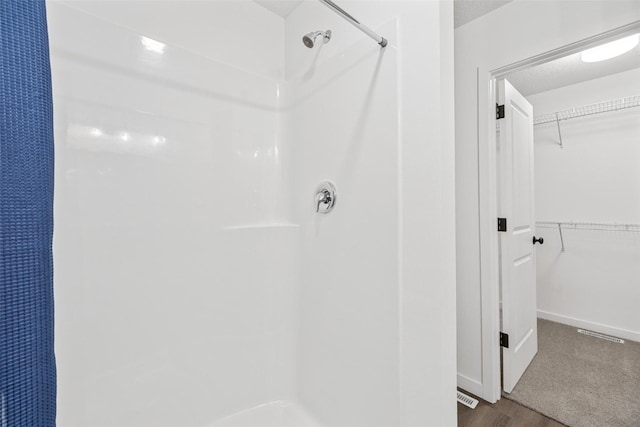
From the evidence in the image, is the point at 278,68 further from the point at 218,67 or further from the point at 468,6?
the point at 468,6

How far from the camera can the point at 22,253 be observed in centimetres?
68

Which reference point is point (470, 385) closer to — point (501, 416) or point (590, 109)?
point (501, 416)

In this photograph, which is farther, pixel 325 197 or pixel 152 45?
pixel 325 197

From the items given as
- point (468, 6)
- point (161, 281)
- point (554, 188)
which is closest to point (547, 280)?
point (554, 188)

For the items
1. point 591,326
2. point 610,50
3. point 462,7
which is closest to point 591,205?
point 591,326

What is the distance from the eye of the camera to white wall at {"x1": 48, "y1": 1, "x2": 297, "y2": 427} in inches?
41.6

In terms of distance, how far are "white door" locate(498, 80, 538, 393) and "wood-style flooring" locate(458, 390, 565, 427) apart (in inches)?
5.8

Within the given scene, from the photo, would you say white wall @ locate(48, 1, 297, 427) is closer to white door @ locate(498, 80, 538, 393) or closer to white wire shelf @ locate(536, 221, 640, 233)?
white door @ locate(498, 80, 538, 393)

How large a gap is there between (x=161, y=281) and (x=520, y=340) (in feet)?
7.55

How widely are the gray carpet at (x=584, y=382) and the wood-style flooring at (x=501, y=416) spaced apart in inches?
2.3

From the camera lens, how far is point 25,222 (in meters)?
0.70

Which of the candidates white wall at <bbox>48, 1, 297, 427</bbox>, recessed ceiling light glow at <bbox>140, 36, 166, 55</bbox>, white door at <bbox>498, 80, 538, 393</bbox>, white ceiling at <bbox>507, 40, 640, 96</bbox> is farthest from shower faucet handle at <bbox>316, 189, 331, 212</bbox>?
white ceiling at <bbox>507, 40, 640, 96</bbox>

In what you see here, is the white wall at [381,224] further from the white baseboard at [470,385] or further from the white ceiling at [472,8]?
the white baseboard at [470,385]

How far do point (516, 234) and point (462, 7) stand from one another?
4.91ft
